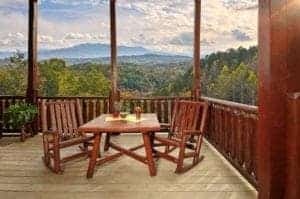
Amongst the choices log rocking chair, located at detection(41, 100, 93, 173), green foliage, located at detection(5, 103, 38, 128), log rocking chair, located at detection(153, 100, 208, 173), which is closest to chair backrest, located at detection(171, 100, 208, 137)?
log rocking chair, located at detection(153, 100, 208, 173)

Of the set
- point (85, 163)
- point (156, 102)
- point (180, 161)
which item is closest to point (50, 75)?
point (156, 102)

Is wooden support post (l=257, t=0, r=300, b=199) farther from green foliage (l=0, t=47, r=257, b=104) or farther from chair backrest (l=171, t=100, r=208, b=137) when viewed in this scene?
green foliage (l=0, t=47, r=257, b=104)

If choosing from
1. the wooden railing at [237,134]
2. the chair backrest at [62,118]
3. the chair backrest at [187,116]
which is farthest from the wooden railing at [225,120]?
the chair backrest at [62,118]

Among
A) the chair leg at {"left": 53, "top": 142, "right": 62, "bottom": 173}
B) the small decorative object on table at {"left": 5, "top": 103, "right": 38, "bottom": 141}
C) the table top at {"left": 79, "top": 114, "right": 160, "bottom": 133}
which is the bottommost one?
the chair leg at {"left": 53, "top": 142, "right": 62, "bottom": 173}

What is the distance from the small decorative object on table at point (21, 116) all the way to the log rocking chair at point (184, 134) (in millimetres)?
2979

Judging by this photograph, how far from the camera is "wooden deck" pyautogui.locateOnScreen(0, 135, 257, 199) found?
4262 mm

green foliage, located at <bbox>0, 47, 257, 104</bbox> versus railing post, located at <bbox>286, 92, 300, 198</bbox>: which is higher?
green foliage, located at <bbox>0, 47, 257, 104</bbox>

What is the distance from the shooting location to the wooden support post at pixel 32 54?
8828 mm

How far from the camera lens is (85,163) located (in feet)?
19.2

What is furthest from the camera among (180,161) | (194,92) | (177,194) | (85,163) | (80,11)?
(80,11)

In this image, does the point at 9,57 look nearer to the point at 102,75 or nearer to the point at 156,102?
the point at 102,75

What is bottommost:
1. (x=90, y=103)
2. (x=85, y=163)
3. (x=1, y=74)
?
(x=85, y=163)

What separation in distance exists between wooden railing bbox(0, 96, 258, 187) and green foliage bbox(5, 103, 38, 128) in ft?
2.53

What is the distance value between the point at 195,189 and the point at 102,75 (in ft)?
19.8
